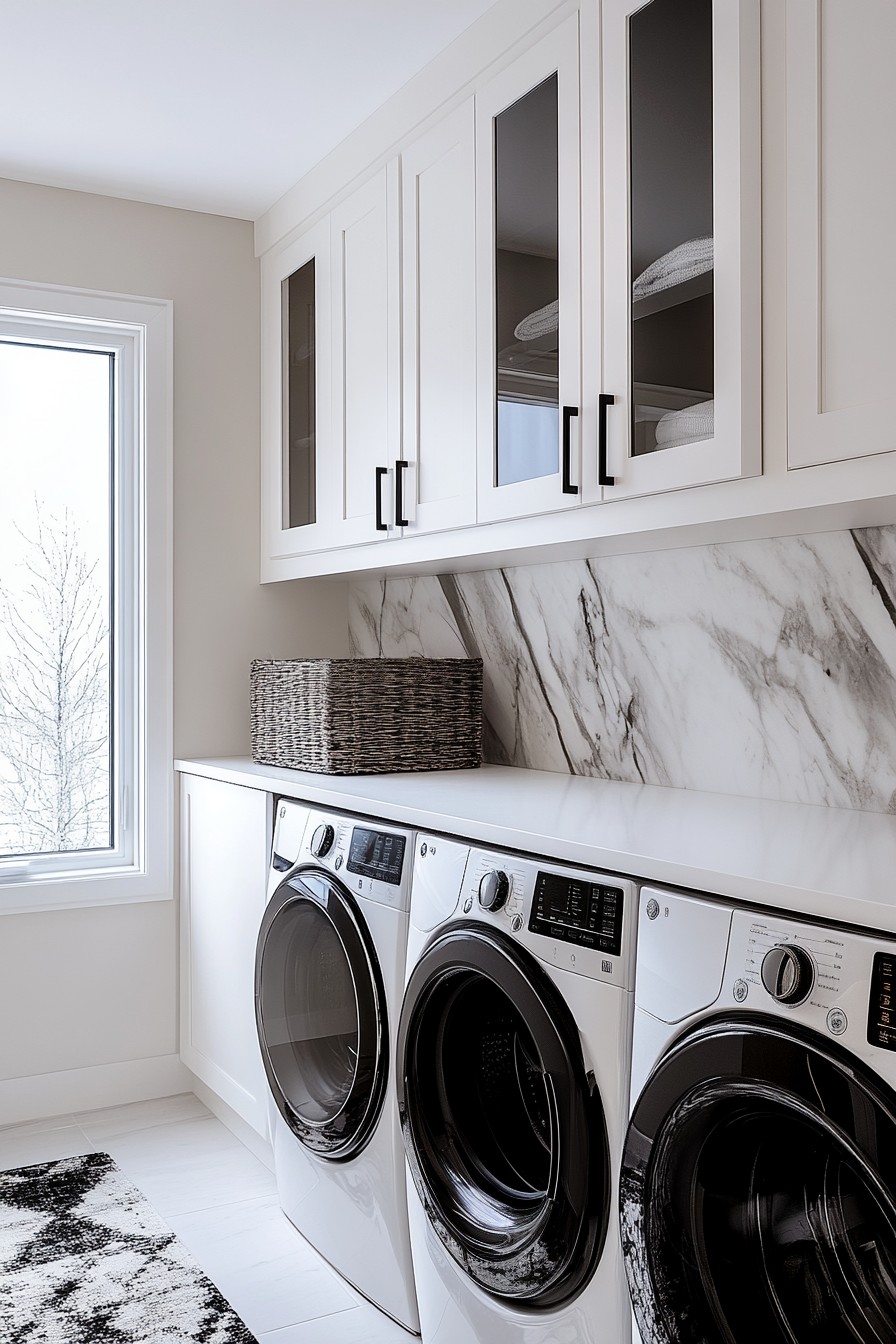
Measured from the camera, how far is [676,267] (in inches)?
65.4

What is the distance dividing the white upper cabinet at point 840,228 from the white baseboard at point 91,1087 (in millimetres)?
2502

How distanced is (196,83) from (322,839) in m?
1.68

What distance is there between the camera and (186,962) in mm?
3078

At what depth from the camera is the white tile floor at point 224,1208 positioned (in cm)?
204

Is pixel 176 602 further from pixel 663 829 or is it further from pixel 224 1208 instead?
pixel 663 829

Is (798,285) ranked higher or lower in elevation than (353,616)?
higher

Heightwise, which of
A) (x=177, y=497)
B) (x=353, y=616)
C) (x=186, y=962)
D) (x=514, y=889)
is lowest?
(x=186, y=962)

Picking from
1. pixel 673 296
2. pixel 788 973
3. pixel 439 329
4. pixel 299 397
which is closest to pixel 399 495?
pixel 439 329

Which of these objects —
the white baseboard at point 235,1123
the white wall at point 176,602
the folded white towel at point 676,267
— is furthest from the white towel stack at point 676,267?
the white baseboard at point 235,1123

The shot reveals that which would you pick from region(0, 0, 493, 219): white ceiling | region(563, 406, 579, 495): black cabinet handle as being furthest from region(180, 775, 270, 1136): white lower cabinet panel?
region(0, 0, 493, 219): white ceiling

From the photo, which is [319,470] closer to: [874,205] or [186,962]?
[186,962]

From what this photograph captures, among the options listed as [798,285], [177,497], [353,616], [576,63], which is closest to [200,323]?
[177,497]

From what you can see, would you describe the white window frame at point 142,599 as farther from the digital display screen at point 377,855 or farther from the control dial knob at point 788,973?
the control dial knob at point 788,973

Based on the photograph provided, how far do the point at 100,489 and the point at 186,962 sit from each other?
4.42 ft
